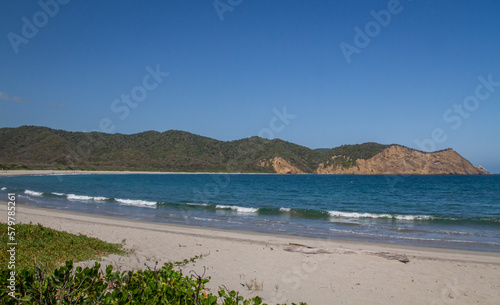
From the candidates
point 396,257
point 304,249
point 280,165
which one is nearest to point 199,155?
point 280,165

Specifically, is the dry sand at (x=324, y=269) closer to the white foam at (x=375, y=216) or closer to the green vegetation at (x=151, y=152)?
the white foam at (x=375, y=216)

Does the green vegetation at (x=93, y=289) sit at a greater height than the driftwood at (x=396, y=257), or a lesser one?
greater

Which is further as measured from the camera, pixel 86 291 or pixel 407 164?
pixel 407 164

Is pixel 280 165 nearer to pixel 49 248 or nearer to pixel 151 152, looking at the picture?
pixel 151 152

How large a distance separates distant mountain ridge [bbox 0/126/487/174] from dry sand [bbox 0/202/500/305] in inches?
4472

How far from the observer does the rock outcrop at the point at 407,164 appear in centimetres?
13762

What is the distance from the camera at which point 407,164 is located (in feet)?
463

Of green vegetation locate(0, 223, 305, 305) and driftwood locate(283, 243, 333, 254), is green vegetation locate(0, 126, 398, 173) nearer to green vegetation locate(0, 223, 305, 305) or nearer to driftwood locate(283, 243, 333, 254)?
driftwood locate(283, 243, 333, 254)

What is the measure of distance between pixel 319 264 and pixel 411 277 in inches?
96.0

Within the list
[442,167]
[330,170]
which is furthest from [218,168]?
[442,167]

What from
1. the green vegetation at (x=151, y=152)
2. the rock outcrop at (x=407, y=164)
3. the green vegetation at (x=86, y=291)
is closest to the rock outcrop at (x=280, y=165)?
the green vegetation at (x=151, y=152)

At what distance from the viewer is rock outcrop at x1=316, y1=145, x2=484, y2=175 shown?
138m

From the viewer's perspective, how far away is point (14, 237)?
8312 millimetres

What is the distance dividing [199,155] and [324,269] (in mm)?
129271
